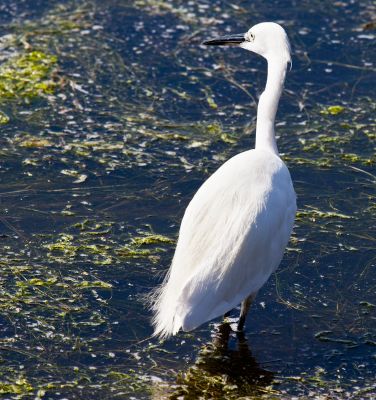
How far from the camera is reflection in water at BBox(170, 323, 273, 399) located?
385 cm

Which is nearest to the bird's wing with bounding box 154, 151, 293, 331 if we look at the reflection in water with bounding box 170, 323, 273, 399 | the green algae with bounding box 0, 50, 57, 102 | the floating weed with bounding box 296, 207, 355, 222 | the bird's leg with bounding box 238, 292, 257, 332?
the bird's leg with bounding box 238, 292, 257, 332

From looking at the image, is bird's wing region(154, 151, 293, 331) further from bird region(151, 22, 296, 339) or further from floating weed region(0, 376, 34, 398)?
floating weed region(0, 376, 34, 398)

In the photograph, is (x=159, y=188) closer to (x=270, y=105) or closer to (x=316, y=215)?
(x=316, y=215)

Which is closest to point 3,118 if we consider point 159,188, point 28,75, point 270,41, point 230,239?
point 28,75

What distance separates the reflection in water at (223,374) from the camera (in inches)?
152

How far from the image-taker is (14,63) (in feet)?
21.2

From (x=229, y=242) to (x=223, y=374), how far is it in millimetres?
546

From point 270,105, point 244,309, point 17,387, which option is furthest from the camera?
point 270,105

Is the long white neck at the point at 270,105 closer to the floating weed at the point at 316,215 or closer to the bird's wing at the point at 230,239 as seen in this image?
the bird's wing at the point at 230,239

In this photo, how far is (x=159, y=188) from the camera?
5.28 metres

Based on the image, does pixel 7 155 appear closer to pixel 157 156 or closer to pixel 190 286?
pixel 157 156

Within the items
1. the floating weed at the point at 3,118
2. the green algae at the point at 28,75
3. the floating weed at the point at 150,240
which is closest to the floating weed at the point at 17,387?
the floating weed at the point at 150,240

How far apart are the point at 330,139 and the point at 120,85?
1.45 metres

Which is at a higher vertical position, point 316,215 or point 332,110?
point 332,110
